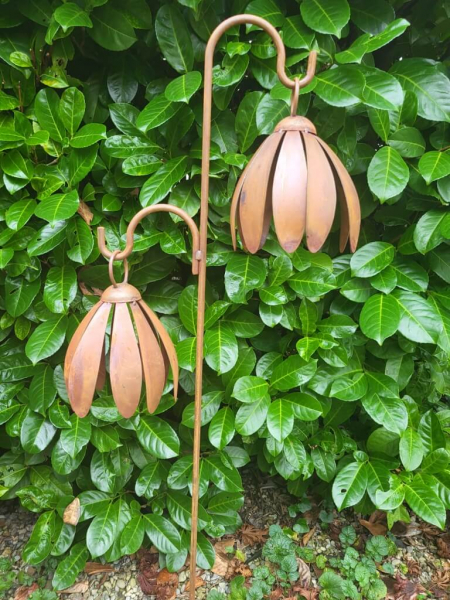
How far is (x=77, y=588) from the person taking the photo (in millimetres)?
1321

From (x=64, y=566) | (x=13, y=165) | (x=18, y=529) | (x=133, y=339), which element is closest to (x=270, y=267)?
(x=133, y=339)

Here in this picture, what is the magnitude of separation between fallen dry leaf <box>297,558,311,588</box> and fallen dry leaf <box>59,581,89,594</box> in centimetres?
74

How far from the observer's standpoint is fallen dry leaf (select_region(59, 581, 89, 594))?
1311 millimetres

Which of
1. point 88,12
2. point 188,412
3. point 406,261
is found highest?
point 88,12

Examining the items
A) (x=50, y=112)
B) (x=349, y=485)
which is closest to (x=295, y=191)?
(x=50, y=112)

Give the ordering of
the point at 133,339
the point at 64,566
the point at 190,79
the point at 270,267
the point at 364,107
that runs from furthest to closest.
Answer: the point at 64,566 < the point at 270,267 < the point at 364,107 < the point at 190,79 < the point at 133,339

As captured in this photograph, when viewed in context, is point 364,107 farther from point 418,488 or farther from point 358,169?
point 418,488

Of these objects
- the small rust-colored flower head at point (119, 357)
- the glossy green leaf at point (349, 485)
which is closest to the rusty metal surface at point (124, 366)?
the small rust-colored flower head at point (119, 357)

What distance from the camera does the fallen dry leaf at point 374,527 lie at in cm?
154

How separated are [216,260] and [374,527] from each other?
4.19ft

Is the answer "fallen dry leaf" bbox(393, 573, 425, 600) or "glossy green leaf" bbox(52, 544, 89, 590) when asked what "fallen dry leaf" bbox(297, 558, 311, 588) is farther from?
"glossy green leaf" bbox(52, 544, 89, 590)

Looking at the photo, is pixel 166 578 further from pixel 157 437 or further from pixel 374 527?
pixel 374 527

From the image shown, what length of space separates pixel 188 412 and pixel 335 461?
2.01 ft

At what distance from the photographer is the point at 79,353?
24.7 inches
